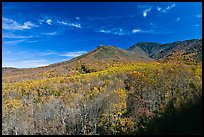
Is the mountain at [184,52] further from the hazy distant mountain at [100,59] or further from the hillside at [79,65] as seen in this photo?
the hillside at [79,65]

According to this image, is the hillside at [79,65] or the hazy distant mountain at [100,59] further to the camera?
the hazy distant mountain at [100,59]

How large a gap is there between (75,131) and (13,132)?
16.8 ft

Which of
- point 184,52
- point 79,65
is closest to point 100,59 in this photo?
point 79,65

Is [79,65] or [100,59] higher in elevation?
[100,59]

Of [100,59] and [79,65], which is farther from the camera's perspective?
[100,59]

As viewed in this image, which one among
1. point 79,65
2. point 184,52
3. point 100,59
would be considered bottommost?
point 79,65

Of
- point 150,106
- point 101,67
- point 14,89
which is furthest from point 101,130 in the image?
point 101,67

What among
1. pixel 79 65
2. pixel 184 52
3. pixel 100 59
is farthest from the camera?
pixel 100 59

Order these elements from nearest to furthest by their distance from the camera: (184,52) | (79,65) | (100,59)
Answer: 1. (184,52)
2. (79,65)
3. (100,59)

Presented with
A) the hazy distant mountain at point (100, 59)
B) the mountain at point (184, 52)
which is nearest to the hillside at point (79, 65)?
the hazy distant mountain at point (100, 59)

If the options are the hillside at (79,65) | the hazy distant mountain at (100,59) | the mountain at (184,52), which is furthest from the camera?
the hazy distant mountain at (100,59)

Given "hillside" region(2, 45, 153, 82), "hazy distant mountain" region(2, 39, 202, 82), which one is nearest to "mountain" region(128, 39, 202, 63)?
"hazy distant mountain" region(2, 39, 202, 82)

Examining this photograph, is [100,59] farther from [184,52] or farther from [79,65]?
[184,52]

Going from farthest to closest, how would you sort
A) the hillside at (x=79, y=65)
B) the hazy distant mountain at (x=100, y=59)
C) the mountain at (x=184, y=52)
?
1. the hazy distant mountain at (x=100, y=59)
2. the hillside at (x=79, y=65)
3. the mountain at (x=184, y=52)
